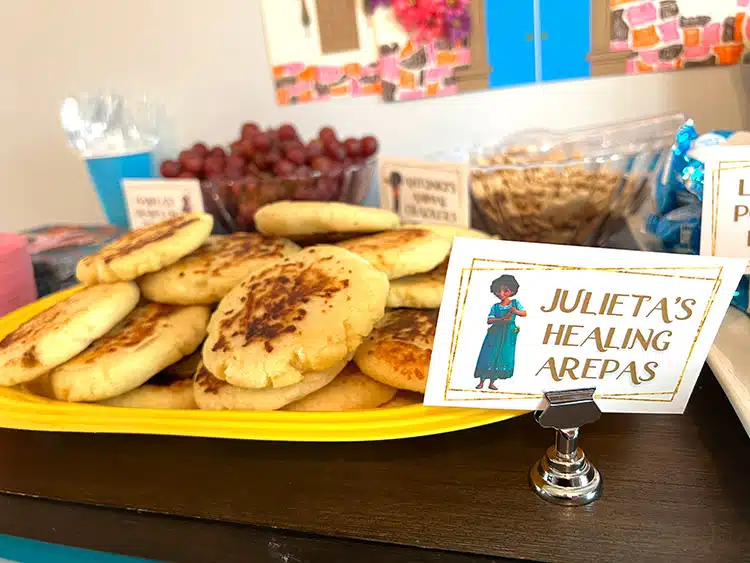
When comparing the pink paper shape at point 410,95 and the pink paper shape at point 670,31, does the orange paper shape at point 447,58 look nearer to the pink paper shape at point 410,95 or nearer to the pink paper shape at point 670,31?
the pink paper shape at point 410,95

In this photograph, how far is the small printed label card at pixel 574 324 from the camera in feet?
1.83

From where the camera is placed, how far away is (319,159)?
4.35 feet

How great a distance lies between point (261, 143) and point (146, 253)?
53 cm

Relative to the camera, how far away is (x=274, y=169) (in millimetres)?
1335

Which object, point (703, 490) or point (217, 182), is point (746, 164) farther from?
point (217, 182)

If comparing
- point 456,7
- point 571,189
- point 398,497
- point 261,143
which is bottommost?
point 398,497

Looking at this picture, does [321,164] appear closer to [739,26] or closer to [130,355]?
[130,355]

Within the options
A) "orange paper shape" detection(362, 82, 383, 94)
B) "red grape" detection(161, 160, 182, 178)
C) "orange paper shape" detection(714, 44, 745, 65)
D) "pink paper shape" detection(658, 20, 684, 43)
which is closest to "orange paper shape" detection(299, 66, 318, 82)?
"orange paper shape" detection(362, 82, 383, 94)

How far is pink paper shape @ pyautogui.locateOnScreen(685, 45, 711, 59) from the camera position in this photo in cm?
136

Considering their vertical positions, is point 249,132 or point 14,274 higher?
point 249,132

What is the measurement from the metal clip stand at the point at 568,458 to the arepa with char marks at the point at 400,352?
0.49 feet

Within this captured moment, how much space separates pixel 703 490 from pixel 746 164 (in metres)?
0.38

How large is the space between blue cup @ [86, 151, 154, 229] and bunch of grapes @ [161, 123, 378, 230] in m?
0.30

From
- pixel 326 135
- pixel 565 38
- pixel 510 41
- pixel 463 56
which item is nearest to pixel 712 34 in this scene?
pixel 565 38
